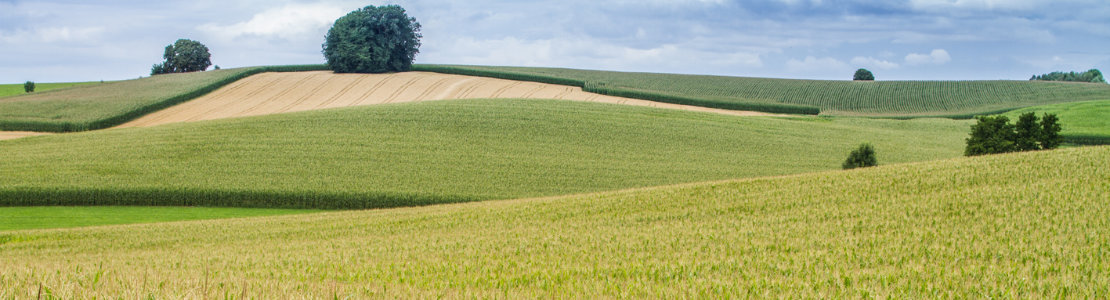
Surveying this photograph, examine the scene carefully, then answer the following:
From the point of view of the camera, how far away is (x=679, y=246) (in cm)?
1170

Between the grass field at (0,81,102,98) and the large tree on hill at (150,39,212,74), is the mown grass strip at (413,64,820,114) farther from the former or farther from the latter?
the grass field at (0,81,102,98)

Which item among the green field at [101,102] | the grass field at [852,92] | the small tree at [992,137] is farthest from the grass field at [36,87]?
the small tree at [992,137]

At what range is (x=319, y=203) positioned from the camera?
2923cm

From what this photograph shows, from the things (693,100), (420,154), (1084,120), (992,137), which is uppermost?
(693,100)

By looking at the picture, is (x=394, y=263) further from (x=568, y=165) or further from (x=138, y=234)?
(x=568, y=165)

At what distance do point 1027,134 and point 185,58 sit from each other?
94.5m

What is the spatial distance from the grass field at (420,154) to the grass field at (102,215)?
2.52 feet

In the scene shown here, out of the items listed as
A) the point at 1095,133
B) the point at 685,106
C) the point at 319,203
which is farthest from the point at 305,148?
the point at 1095,133

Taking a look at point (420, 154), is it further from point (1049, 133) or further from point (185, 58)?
point (185, 58)

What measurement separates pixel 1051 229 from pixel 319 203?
24.0 metres

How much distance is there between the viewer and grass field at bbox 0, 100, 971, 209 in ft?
96.0

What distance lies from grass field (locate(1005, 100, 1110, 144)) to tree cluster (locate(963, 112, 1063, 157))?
19.5m

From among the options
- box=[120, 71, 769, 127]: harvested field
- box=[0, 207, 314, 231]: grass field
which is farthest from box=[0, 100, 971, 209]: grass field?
box=[120, 71, 769, 127]: harvested field

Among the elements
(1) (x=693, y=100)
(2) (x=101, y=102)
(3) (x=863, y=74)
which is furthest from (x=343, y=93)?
(3) (x=863, y=74)
